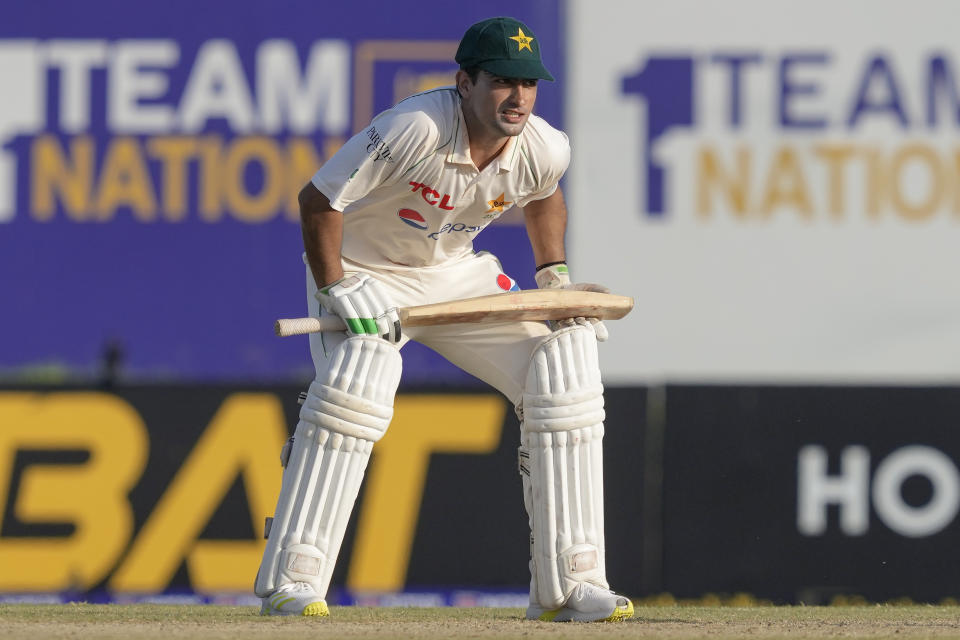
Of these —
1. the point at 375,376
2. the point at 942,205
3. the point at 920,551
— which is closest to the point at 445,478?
the point at 920,551

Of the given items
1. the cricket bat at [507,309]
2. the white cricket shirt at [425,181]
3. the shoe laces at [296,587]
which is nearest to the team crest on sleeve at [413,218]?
the white cricket shirt at [425,181]

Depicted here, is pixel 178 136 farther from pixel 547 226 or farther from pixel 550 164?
pixel 550 164

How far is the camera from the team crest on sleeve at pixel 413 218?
14.1ft

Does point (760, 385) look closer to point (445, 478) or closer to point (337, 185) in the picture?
point (445, 478)

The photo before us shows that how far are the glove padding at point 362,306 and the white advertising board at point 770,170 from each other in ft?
18.2

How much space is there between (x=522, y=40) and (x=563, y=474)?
105cm

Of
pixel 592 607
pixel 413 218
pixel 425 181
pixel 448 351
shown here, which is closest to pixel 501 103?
pixel 425 181

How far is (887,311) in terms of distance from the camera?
9.64 meters

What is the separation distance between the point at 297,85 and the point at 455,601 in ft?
15.1

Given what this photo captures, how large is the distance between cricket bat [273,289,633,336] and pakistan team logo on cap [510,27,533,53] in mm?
589

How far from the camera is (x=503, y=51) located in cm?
404

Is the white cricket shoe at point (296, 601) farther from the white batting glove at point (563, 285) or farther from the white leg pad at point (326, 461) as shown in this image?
the white batting glove at point (563, 285)

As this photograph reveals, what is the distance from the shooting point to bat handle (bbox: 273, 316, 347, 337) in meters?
4.04

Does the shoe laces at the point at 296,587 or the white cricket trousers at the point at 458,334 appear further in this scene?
the white cricket trousers at the point at 458,334
